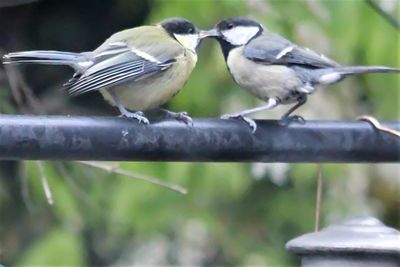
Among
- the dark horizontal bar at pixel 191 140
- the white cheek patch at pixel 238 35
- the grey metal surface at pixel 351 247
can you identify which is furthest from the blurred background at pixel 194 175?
the grey metal surface at pixel 351 247

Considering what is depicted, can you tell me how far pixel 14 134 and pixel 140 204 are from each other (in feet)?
5.89

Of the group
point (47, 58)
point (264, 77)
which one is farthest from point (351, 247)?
point (264, 77)

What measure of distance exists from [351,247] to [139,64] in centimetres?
72

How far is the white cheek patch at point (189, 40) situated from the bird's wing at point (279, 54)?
0.34 ft

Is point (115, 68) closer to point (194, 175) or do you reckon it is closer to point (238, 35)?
point (238, 35)

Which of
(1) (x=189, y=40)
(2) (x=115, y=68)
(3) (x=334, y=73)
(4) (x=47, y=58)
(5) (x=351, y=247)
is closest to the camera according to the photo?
(5) (x=351, y=247)

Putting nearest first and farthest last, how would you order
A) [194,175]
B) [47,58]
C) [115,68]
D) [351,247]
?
[351,247] < [47,58] < [115,68] < [194,175]

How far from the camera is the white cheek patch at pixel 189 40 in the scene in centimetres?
219

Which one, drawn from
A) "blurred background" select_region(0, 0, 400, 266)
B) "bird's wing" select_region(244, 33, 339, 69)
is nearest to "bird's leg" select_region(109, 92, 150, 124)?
"bird's wing" select_region(244, 33, 339, 69)

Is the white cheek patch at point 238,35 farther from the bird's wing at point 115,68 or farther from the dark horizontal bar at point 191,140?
the dark horizontal bar at point 191,140

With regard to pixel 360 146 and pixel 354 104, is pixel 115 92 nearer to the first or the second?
pixel 360 146

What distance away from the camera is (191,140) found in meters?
1.54

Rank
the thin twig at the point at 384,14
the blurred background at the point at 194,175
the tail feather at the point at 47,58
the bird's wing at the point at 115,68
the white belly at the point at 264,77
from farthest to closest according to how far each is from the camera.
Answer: the blurred background at the point at 194,175 → the thin twig at the point at 384,14 → the white belly at the point at 264,77 → the bird's wing at the point at 115,68 → the tail feather at the point at 47,58

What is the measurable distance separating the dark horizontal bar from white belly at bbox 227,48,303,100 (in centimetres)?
47
